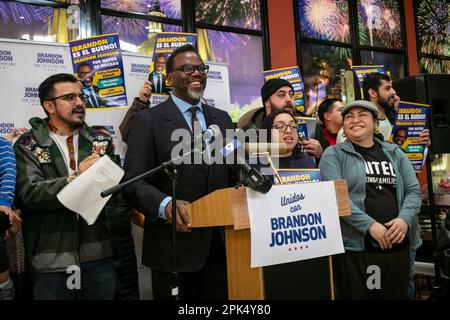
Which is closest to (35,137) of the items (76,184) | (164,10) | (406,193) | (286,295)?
(76,184)

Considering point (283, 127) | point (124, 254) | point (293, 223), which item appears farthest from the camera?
point (124, 254)

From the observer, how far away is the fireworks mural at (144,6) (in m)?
4.84

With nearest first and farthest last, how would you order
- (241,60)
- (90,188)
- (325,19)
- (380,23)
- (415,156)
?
(90,188), (415,156), (241,60), (325,19), (380,23)

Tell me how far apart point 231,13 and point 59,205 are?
13.6 feet

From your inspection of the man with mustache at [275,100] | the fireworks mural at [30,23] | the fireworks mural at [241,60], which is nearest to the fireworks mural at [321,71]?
the fireworks mural at [241,60]

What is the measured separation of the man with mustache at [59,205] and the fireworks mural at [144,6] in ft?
8.15

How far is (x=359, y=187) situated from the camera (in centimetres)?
269

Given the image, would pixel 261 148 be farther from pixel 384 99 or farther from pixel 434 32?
pixel 434 32

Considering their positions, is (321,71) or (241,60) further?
(321,71)

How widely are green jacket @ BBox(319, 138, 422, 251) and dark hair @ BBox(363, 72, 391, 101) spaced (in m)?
1.58

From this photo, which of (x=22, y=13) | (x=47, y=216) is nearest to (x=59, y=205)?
(x=47, y=216)

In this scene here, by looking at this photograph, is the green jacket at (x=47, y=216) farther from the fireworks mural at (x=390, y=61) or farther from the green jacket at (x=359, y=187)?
the fireworks mural at (x=390, y=61)
